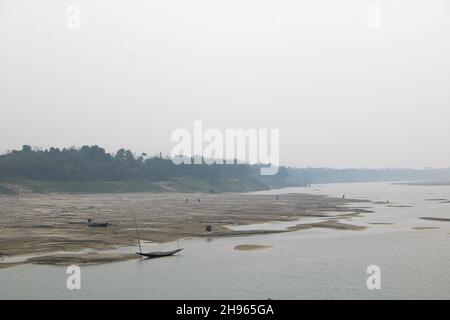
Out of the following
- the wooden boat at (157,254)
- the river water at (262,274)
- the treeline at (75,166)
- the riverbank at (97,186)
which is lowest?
the river water at (262,274)

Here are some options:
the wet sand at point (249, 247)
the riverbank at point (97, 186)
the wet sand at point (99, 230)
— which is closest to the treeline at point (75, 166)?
the riverbank at point (97, 186)

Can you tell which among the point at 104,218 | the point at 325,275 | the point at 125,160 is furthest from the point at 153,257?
the point at 125,160

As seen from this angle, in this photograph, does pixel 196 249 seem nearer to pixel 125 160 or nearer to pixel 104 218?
pixel 104 218

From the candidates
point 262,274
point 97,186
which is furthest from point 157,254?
point 97,186

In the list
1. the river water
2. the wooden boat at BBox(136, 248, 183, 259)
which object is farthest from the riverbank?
the river water

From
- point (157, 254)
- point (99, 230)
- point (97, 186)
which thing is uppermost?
point (97, 186)

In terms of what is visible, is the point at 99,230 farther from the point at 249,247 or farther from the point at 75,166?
the point at 75,166

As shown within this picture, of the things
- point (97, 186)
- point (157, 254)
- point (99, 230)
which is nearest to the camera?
point (157, 254)

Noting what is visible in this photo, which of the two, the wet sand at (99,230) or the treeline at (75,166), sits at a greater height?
the treeline at (75,166)

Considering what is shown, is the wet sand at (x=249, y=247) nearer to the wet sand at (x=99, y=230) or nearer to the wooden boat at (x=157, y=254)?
the wooden boat at (x=157, y=254)
